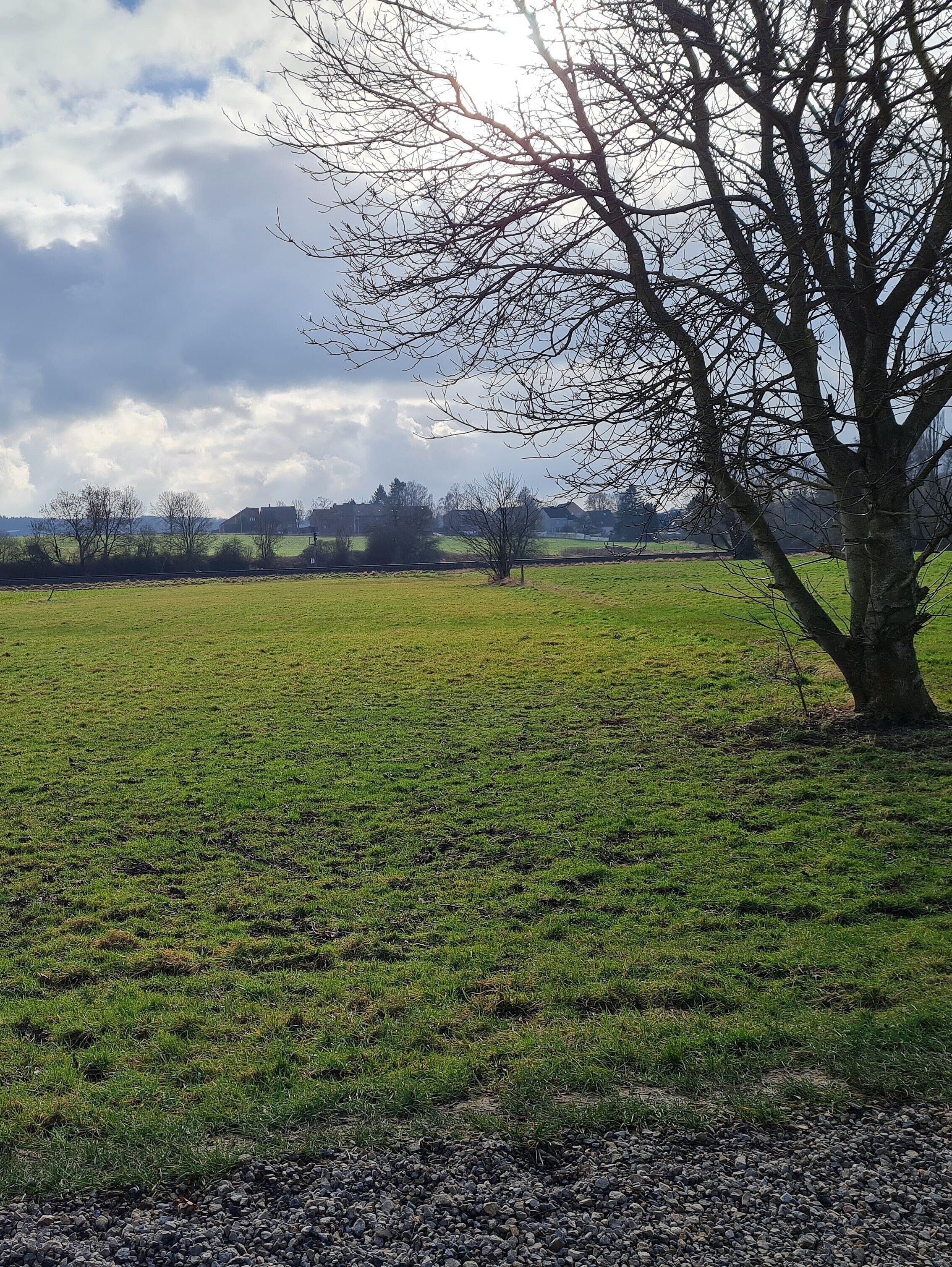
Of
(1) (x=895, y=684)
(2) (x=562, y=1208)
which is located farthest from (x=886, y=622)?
(2) (x=562, y=1208)

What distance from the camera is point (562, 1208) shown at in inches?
137

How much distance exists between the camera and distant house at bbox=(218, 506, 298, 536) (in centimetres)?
13212

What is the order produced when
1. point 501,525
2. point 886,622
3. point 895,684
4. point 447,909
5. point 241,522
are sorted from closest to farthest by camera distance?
point 447,909, point 886,622, point 895,684, point 501,525, point 241,522

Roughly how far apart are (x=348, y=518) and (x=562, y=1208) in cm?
12791

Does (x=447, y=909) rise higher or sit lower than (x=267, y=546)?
lower

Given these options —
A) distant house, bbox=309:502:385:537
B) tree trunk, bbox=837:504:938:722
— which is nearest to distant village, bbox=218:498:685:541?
distant house, bbox=309:502:385:537

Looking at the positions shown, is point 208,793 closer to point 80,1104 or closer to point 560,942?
point 560,942

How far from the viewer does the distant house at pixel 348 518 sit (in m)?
123

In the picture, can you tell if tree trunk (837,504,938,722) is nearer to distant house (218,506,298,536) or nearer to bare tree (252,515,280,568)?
bare tree (252,515,280,568)

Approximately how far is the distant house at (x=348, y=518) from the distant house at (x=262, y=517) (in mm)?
3706

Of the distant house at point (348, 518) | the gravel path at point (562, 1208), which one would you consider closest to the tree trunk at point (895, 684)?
the gravel path at point (562, 1208)

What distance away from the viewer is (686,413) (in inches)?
300

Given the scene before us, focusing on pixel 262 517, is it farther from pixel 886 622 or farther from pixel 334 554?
pixel 886 622

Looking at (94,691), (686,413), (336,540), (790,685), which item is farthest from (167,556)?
(686,413)
